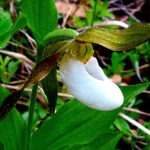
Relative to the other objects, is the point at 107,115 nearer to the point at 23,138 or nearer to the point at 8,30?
the point at 23,138

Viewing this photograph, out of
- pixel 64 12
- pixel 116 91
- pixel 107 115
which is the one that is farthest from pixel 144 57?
pixel 116 91

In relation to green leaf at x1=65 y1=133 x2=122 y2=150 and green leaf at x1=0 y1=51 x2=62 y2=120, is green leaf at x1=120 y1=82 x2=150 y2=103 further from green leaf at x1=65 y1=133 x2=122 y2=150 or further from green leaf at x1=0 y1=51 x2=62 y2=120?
green leaf at x1=0 y1=51 x2=62 y2=120

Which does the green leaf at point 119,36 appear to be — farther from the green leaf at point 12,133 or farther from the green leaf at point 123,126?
the green leaf at point 123,126

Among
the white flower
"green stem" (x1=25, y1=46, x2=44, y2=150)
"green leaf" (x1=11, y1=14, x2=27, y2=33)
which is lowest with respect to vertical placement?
"green stem" (x1=25, y1=46, x2=44, y2=150)

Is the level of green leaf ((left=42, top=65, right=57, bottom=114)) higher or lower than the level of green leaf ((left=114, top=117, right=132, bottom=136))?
higher

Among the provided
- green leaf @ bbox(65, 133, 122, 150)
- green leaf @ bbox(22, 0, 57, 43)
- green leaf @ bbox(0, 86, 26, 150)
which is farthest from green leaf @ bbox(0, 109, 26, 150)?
green leaf @ bbox(22, 0, 57, 43)

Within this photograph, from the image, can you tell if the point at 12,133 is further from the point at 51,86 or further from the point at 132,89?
the point at 132,89

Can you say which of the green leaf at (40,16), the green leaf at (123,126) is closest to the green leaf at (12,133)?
the green leaf at (40,16)
